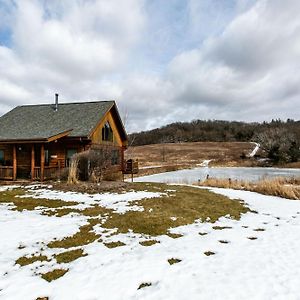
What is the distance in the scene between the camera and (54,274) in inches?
189

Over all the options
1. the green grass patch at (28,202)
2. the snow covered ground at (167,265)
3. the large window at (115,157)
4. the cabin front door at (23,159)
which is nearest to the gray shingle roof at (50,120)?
the cabin front door at (23,159)

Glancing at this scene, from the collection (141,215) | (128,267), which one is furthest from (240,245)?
(141,215)

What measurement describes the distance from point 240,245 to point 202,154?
60.2 m

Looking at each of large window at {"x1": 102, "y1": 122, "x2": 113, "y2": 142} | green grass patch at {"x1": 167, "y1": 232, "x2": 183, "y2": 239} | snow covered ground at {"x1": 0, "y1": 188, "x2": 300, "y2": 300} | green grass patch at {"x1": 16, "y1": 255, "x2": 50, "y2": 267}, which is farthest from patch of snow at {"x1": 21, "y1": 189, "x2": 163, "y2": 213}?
large window at {"x1": 102, "y1": 122, "x2": 113, "y2": 142}

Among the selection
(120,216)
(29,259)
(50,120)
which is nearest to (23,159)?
(50,120)

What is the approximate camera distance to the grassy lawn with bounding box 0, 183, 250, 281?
5.89 meters

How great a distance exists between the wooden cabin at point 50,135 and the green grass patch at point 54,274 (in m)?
13.3

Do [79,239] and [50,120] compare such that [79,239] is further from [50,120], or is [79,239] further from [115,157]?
[115,157]

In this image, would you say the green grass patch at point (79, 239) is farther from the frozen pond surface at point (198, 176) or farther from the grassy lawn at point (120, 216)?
the frozen pond surface at point (198, 176)

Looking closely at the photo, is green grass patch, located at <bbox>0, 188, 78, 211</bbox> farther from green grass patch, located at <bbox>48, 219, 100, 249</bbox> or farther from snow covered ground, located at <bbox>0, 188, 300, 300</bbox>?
green grass patch, located at <bbox>48, 219, 100, 249</bbox>

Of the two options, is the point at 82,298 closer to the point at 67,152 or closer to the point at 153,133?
the point at 67,152

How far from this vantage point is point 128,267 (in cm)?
512

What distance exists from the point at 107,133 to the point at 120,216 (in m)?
14.6

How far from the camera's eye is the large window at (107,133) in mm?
22164
